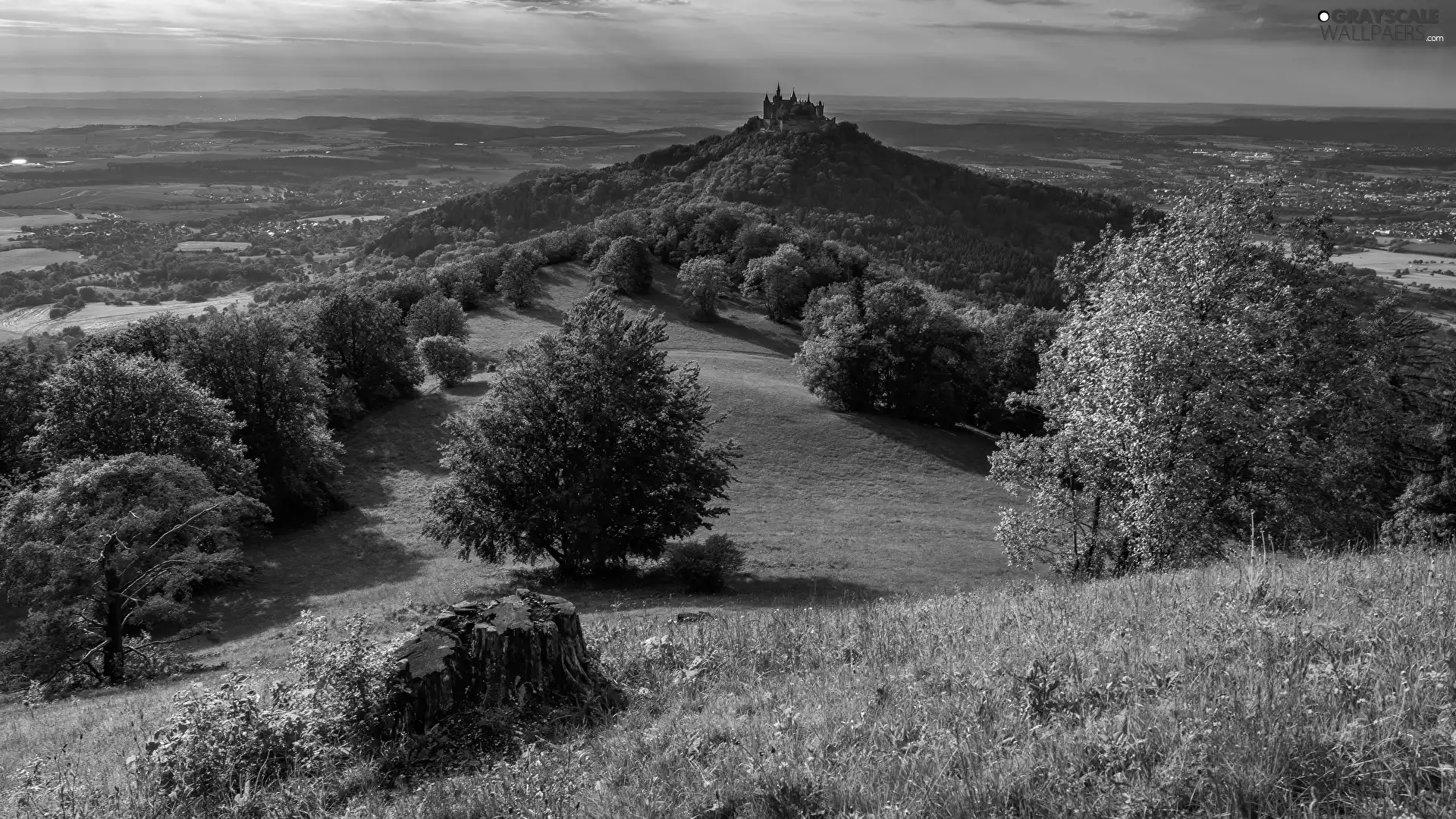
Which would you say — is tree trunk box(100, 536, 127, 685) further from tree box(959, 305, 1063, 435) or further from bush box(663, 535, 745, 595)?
tree box(959, 305, 1063, 435)

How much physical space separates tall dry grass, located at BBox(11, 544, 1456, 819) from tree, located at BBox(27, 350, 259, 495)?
3208cm

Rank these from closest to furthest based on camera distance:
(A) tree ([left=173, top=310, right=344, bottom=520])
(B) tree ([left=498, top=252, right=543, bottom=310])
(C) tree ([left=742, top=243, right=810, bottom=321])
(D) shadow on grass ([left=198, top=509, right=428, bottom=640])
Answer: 1. (D) shadow on grass ([left=198, top=509, right=428, bottom=640])
2. (A) tree ([left=173, top=310, right=344, bottom=520])
3. (B) tree ([left=498, top=252, right=543, bottom=310])
4. (C) tree ([left=742, top=243, right=810, bottom=321])

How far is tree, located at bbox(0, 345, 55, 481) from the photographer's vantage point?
1522 inches

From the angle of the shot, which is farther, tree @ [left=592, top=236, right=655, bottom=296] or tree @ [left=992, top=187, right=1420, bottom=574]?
tree @ [left=592, top=236, right=655, bottom=296]

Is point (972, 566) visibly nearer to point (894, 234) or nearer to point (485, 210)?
point (894, 234)

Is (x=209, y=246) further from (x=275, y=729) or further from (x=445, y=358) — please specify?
(x=275, y=729)

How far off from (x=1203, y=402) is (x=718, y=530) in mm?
23688

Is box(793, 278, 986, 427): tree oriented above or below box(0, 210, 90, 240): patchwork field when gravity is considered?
below

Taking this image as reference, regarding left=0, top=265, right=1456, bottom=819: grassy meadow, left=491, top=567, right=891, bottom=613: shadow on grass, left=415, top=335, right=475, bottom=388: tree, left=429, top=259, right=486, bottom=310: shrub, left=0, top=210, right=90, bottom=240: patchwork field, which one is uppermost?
left=0, top=210, right=90, bottom=240: patchwork field

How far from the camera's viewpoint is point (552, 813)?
593cm

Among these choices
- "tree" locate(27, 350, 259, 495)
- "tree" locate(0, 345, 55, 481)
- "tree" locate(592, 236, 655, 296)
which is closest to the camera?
"tree" locate(27, 350, 259, 495)

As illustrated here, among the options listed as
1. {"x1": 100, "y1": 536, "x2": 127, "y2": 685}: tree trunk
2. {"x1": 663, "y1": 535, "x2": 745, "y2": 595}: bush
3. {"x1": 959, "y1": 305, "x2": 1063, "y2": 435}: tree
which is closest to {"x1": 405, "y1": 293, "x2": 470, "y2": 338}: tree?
{"x1": 959, "y1": 305, "x2": 1063, "y2": 435}: tree

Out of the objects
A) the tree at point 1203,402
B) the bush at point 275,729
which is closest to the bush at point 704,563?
the tree at point 1203,402

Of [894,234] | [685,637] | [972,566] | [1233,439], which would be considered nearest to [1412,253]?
[894,234]
